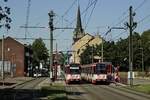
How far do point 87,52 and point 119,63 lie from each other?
21.4 meters

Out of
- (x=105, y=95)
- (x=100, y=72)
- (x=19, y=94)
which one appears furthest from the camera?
(x=100, y=72)

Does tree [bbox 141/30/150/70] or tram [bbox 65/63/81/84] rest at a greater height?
tree [bbox 141/30/150/70]

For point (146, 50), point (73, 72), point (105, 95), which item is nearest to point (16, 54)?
point (146, 50)

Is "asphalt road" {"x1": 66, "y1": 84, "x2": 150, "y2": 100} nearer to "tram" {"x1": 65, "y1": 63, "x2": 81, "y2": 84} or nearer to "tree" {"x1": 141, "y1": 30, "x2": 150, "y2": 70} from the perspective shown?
"tram" {"x1": 65, "y1": 63, "x2": 81, "y2": 84}

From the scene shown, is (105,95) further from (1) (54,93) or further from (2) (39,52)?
(2) (39,52)

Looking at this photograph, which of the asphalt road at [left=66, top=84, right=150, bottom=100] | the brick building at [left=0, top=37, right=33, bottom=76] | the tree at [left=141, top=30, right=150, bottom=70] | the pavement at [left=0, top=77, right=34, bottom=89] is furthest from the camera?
the tree at [left=141, top=30, right=150, bottom=70]

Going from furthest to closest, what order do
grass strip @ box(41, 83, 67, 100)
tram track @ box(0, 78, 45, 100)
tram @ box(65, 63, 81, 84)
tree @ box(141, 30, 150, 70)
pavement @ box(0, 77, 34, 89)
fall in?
tree @ box(141, 30, 150, 70) → tram @ box(65, 63, 81, 84) → pavement @ box(0, 77, 34, 89) → tram track @ box(0, 78, 45, 100) → grass strip @ box(41, 83, 67, 100)

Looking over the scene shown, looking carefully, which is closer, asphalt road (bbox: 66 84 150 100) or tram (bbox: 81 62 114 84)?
asphalt road (bbox: 66 84 150 100)

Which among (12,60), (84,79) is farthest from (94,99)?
(12,60)

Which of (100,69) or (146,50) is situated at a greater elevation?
(146,50)

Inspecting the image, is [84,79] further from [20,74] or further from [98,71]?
[20,74]

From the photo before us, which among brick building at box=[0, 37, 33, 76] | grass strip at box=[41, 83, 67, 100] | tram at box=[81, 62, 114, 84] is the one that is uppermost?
brick building at box=[0, 37, 33, 76]

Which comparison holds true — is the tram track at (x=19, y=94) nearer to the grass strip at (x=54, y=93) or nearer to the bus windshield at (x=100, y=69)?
the grass strip at (x=54, y=93)

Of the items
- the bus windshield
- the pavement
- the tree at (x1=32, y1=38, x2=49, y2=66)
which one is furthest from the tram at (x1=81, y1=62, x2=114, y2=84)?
the tree at (x1=32, y1=38, x2=49, y2=66)
